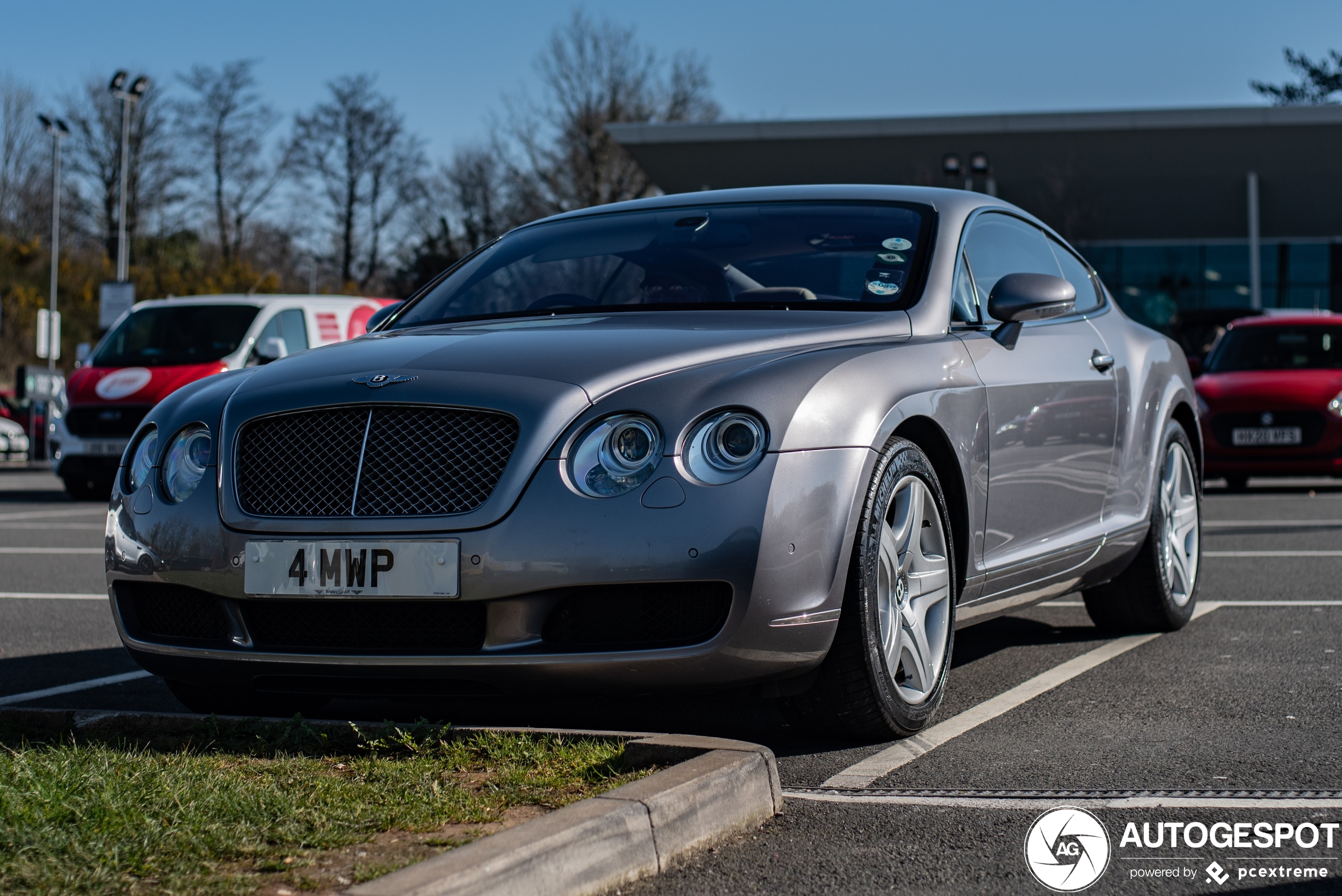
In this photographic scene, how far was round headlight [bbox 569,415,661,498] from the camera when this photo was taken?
3574 mm

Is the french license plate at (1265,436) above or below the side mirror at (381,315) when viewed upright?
below

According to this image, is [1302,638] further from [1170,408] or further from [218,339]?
[218,339]

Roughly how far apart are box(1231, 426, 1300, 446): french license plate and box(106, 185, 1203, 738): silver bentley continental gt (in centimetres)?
1075

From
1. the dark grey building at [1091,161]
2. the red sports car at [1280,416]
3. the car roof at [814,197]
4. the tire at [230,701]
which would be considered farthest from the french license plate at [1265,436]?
the dark grey building at [1091,161]

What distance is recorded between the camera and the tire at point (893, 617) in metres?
3.80

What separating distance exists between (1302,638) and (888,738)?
2.54 m

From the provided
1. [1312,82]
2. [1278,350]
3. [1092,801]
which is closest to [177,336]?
[1278,350]

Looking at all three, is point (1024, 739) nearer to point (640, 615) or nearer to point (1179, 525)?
point (640, 615)

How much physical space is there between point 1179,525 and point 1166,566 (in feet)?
1.17

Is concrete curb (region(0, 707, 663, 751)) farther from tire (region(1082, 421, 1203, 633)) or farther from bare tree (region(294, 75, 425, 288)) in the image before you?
bare tree (region(294, 75, 425, 288))

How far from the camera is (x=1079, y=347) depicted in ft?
18.0

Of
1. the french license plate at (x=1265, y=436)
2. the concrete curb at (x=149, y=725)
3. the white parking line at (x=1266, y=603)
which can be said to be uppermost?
the french license plate at (x=1265, y=436)

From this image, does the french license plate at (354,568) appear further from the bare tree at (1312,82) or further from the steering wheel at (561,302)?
the bare tree at (1312,82)

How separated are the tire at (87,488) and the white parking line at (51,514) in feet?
3.10
